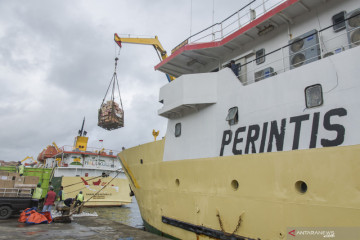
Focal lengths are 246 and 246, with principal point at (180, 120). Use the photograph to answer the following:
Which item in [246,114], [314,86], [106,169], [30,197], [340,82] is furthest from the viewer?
[106,169]

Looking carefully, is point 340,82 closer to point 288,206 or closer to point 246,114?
point 246,114

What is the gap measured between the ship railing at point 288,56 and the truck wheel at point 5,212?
10.5m

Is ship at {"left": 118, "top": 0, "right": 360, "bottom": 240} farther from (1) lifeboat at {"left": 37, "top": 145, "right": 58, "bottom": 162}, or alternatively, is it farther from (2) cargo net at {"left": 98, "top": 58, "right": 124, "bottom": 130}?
(1) lifeboat at {"left": 37, "top": 145, "right": 58, "bottom": 162}

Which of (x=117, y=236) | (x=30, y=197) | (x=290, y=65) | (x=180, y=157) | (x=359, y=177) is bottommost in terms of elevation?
(x=117, y=236)

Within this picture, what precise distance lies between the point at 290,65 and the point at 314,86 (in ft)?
4.54

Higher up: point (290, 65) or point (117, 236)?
point (290, 65)

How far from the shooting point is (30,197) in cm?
1068

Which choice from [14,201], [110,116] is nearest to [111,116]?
[110,116]

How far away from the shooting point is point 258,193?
544 cm

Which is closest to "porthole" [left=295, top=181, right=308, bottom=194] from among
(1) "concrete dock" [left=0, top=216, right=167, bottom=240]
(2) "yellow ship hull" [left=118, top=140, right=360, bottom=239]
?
(2) "yellow ship hull" [left=118, top=140, right=360, bottom=239]

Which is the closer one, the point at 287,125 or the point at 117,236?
the point at 287,125

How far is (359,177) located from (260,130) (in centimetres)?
219

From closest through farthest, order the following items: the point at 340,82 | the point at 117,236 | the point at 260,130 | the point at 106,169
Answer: the point at 340,82 < the point at 260,130 < the point at 117,236 < the point at 106,169

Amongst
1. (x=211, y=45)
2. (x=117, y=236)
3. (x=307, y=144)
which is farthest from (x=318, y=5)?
(x=117, y=236)
